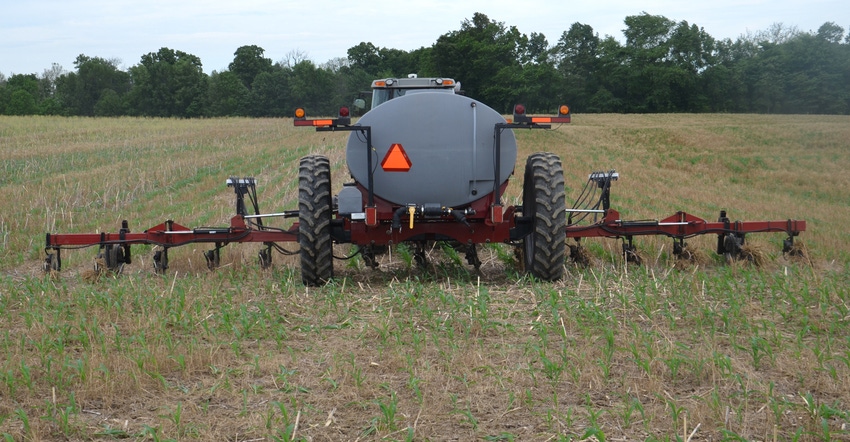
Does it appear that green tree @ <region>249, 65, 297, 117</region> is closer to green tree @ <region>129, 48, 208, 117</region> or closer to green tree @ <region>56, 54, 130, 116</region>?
green tree @ <region>129, 48, 208, 117</region>

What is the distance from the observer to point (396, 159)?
8328 mm

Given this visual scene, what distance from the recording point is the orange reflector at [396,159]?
328 inches

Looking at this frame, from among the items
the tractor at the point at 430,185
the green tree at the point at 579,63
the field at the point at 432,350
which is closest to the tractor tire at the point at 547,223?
the tractor at the point at 430,185

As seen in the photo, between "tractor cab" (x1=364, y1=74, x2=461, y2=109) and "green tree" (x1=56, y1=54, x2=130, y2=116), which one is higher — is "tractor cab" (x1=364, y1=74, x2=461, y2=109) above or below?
below

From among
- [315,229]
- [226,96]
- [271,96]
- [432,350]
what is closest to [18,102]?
[226,96]

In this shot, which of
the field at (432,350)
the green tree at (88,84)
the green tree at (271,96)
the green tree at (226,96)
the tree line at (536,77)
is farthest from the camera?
the green tree at (88,84)

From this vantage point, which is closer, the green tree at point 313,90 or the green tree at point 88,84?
the green tree at point 313,90

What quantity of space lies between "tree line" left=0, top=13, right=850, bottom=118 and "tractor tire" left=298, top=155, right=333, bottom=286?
52183 millimetres

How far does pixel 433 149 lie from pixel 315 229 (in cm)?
137

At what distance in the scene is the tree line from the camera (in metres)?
60.4

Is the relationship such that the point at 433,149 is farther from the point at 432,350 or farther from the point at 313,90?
the point at 313,90

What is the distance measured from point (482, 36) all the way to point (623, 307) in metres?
68.0

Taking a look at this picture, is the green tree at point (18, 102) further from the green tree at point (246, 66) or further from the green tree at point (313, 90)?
the green tree at point (313, 90)

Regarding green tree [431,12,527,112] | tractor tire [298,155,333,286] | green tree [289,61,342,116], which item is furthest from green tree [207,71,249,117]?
tractor tire [298,155,333,286]
